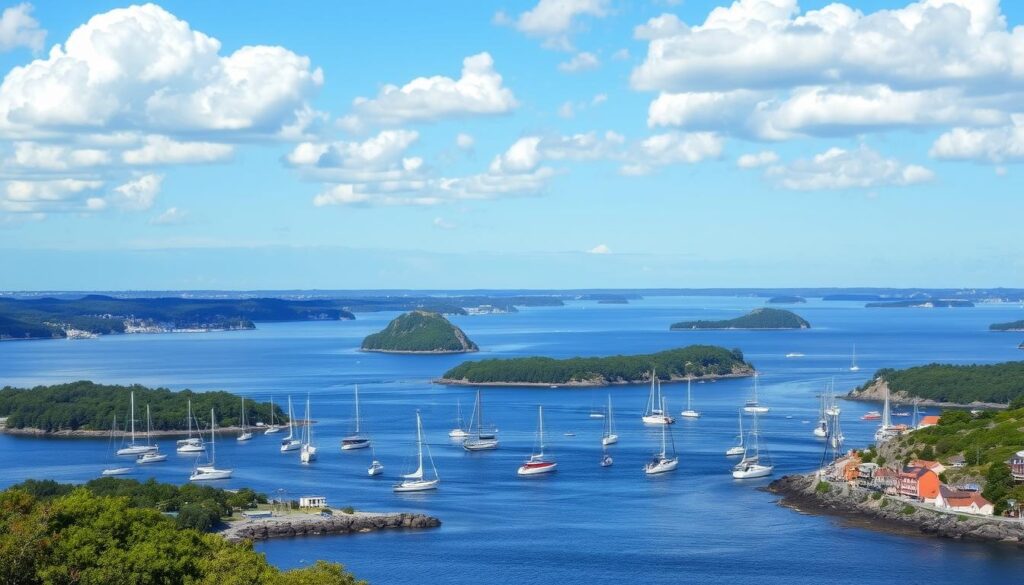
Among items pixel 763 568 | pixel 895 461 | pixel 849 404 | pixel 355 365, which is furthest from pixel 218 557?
pixel 355 365

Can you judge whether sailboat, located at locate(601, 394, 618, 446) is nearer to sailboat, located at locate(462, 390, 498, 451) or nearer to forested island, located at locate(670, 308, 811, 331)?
sailboat, located at locate(462, 390, 498, 451)

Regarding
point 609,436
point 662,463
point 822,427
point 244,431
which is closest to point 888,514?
point 662,463

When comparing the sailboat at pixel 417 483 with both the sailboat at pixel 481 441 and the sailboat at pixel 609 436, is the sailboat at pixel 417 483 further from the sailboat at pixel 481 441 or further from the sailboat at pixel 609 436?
the sailboat at pixel 609 436

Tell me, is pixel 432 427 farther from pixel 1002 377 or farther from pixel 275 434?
pixel 1002 377

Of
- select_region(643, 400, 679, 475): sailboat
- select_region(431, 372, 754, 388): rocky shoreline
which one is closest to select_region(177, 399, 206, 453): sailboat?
select_region(643, 400, 679, 475): sailboat

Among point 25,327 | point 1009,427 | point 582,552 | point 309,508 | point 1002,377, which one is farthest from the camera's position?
point 25,327

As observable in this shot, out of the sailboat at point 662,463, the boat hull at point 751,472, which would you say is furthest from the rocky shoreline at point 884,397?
the boat hull at point 751,472

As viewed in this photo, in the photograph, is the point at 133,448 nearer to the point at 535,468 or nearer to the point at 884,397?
the point at 535,468
